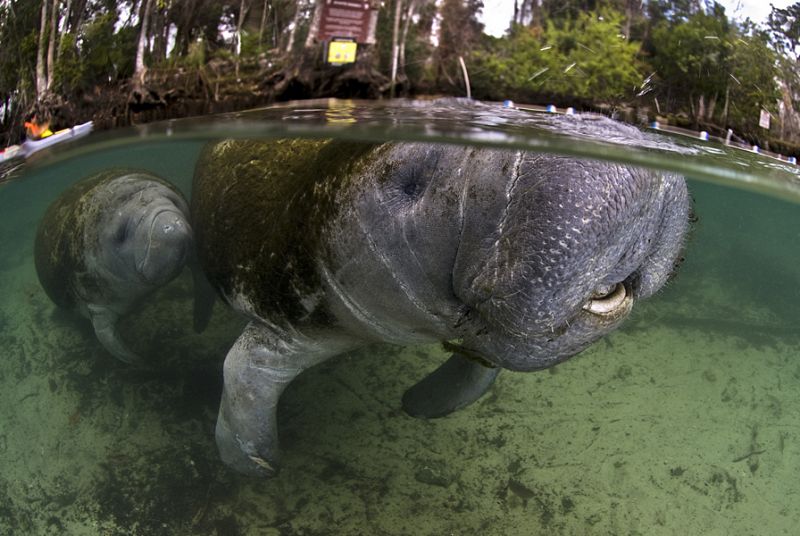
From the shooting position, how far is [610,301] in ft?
7.48

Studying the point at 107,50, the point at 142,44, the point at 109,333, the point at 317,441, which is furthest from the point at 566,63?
the point at 109,333

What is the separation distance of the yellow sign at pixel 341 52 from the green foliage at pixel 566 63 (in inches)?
14.0

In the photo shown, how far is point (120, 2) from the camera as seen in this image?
2281mm

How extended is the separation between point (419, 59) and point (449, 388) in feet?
6.92

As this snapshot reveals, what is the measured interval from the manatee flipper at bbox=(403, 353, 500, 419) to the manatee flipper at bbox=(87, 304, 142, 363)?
148 centimetres

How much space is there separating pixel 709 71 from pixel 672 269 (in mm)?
697

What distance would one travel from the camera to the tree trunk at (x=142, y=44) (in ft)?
7.38

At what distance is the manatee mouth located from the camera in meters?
2.21

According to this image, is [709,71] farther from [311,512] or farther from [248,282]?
[311,512]

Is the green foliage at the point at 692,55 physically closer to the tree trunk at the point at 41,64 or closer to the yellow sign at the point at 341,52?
the yellow sign at the point at 341,52

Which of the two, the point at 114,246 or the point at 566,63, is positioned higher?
the point at 566,63

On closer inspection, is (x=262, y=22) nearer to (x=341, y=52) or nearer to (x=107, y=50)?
(x=341, y=52)

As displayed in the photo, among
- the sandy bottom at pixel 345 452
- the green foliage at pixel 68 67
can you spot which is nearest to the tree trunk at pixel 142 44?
the green foliage at pixel 68 67

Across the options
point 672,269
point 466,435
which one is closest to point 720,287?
point 466,435
